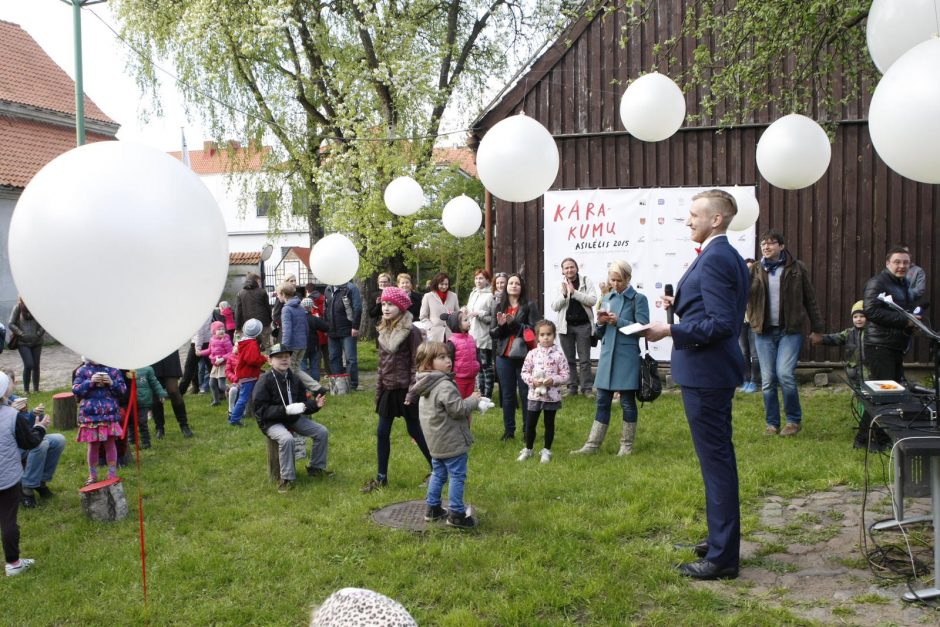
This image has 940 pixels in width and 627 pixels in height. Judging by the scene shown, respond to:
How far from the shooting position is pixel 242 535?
18.5 ft

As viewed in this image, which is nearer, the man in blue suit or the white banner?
the man in blue suit

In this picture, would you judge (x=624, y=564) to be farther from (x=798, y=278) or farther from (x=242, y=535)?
(x=798, y=278)

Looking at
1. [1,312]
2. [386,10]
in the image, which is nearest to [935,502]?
[386,10]

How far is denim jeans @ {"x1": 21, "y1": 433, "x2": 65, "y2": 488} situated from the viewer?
21.7ft

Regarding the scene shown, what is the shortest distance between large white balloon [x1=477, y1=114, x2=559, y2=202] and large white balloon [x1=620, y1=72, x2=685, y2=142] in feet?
3.18

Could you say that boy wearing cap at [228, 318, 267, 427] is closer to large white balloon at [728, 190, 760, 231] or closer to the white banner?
the white banner

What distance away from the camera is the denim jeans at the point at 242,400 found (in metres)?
9.74

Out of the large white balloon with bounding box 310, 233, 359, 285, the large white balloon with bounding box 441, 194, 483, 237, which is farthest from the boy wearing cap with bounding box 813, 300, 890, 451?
the large white balloon with bounding box 310, 233, 359, 285

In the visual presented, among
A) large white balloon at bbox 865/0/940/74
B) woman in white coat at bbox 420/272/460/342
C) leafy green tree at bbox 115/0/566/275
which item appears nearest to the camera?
large white balloon at bbox 865/0/940/74

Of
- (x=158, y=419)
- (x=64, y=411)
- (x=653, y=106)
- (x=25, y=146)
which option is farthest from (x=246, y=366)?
(x=25, y=146)

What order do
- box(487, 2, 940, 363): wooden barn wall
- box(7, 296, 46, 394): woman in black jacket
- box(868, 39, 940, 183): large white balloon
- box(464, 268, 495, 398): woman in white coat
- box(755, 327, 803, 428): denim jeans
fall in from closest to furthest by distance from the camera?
box(868, 39, 940, 183): large white balloon → box(755, 327, 803, 428): denim jeans → box(464, 268, 495, 398): woman in white coat → box(487, 2, 940, 363): wooden barn wall → box(7, 296, 46, 394): woman in black jacket

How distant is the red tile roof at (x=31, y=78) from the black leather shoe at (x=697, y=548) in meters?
23.3

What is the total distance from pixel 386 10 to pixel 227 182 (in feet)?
24.9

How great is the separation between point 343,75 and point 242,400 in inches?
378
